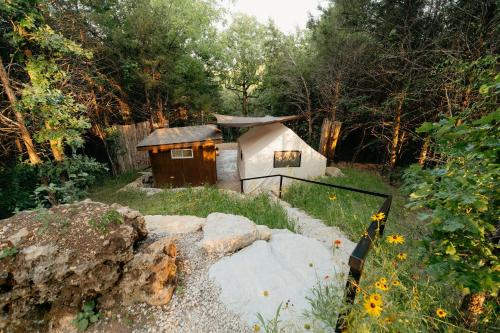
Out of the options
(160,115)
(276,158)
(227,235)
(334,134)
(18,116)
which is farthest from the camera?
(160,115)

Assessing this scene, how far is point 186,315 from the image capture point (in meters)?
2.05

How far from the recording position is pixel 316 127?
534 inches

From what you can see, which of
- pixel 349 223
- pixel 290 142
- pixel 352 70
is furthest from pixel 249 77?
pixel 349 223

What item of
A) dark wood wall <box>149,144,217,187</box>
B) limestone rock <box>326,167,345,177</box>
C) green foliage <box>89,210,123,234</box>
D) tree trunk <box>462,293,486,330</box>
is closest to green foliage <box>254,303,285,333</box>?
tree trunk <box>462,293,486,330</box>

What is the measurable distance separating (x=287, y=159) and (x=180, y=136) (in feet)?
15.1

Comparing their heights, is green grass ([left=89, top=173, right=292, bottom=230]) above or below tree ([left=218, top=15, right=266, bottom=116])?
below

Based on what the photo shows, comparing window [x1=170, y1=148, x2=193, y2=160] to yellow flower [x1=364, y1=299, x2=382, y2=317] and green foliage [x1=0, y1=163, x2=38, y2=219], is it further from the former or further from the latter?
yellow flower [x1=364, y1=299, x2=382, y2=317]

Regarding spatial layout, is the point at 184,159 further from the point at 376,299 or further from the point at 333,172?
the point at 376,299

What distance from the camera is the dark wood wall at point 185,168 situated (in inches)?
349

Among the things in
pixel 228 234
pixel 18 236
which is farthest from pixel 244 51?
pixel 18 236

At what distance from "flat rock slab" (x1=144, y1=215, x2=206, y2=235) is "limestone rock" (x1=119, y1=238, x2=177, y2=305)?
991mm

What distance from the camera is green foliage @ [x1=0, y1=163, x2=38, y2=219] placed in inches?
185

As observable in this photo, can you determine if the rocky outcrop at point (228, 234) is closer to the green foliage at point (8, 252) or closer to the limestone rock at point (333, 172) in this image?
the green foliage at point (8, 252)

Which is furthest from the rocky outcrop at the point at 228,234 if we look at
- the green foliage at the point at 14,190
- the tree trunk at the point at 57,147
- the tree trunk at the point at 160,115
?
the tree trunk at the point at 160,115
